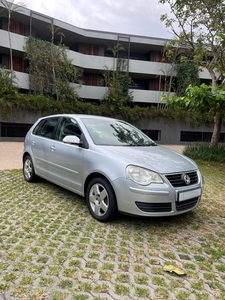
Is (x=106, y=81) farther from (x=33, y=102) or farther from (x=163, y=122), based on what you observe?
(x=33, y=102)

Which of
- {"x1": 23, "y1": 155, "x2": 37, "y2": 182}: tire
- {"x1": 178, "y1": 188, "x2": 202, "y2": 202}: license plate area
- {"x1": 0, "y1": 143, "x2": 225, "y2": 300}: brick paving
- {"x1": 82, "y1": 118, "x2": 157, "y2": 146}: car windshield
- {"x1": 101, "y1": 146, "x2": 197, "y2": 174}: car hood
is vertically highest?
{"x1": 82, "y1": 118, "x2": 157, "y2": 146}: car windshield

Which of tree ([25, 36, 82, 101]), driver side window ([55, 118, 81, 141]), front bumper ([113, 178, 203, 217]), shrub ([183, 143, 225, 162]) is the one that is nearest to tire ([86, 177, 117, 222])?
front bumper ([113, 178, 203, 217])

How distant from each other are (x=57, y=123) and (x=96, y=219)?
84.9 inches

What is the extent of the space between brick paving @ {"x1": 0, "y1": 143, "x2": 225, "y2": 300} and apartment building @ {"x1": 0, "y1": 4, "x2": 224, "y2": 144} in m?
13.2

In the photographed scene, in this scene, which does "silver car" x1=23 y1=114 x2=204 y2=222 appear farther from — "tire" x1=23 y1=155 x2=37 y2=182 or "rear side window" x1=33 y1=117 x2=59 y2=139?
"tire" x1=23 y1=155 x2=37 y2=182

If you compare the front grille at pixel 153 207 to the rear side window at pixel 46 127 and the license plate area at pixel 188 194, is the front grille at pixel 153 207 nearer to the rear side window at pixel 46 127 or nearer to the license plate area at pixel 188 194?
the license plate area at pixel 188 194

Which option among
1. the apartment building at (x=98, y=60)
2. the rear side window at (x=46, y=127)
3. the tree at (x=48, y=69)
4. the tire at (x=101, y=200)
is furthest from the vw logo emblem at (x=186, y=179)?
the tree at (x=48, y=69)

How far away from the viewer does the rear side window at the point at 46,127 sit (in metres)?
4.95

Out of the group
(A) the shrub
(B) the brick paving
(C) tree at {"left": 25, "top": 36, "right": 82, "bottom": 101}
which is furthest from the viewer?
(C) tree at {"left": 25, "top": 36, "right": 82, "bottom": 101}

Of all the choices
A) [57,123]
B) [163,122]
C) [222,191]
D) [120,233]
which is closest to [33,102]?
[163,122]

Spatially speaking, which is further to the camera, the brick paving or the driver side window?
the driver side window

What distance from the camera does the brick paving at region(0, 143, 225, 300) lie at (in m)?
2.17

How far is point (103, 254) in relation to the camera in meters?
2.75

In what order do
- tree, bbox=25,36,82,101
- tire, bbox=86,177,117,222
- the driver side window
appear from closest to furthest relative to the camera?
tire, bbox=86,177,117,222 → the driver side window → tree, bbox=25,36,82,101
